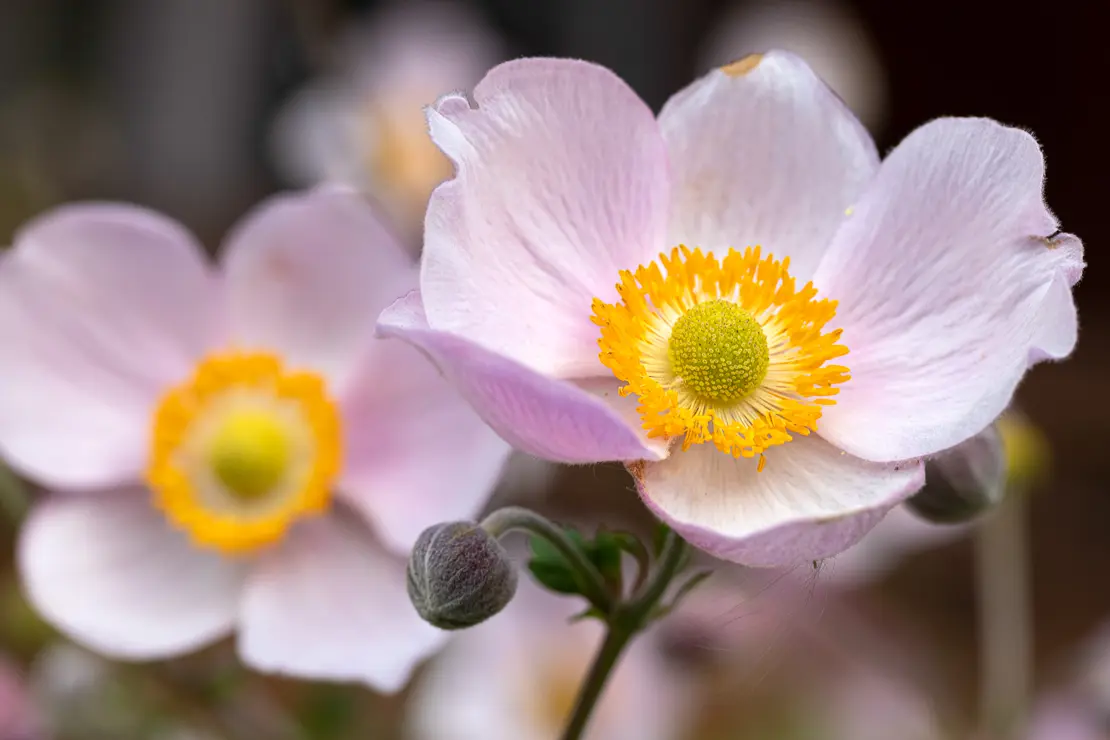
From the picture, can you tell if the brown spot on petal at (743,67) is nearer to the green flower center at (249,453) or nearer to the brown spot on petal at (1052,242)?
the brown spot on petal at (1052,242)

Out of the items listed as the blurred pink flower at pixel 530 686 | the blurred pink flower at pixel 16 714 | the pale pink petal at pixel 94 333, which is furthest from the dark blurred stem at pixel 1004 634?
the blurred pink flower at pixel 16 714

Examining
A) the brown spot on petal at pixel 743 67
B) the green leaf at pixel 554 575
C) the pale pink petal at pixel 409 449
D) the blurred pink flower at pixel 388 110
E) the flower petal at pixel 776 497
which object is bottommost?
the blurred pink flower at pixel 388 110

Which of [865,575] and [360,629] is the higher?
[360,629]

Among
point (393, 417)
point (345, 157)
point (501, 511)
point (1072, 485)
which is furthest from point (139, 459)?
point (1072, 485)

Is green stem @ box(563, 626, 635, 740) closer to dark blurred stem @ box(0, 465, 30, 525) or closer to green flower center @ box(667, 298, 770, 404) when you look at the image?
green flower center @ box(667, 298, 770, 404)

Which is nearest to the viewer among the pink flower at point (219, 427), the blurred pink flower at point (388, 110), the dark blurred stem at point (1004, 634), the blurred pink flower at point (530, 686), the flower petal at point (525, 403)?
the flower petal at point (525, 403)

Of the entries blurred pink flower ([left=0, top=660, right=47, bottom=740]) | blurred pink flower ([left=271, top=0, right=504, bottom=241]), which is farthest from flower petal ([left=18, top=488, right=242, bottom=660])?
blurred pink flower ([left=271, top=0, right=504, bottom=241])

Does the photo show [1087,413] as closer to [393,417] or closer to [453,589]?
[393,417]
